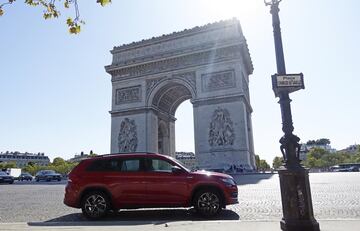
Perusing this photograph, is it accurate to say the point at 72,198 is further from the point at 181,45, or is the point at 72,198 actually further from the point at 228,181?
the point at 181,45

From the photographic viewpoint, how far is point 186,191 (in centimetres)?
816

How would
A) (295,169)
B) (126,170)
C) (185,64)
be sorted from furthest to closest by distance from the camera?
(185,64)
(126,170)
(295,169)

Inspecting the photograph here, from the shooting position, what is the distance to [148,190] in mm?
8203

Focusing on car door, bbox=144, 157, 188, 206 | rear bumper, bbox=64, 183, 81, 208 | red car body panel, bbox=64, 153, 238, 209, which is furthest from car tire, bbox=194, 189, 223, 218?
rear bumper, bbox=64, 183, 81, 208

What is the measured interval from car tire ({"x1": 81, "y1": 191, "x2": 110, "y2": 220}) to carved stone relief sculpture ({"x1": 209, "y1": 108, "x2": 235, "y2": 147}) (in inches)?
1026

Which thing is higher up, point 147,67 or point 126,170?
point 147,67

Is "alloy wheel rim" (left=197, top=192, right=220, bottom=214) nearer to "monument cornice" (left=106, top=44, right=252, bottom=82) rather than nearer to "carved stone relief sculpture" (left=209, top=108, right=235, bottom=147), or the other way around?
"carved stone relief sculpture" (left=209, top=108, right=235, bottom=147)

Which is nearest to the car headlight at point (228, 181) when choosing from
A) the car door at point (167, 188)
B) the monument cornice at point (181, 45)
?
the car door at point (167, 188)

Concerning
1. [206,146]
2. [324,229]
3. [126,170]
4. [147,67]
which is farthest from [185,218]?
[147,67]

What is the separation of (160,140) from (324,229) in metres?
38.5

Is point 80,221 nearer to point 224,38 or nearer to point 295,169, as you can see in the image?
point 295,169

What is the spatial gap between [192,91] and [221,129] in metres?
6.19

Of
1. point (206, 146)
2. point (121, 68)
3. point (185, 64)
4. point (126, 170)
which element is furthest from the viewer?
point (121, 68)

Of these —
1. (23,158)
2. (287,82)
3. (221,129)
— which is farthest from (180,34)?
(23,158)
